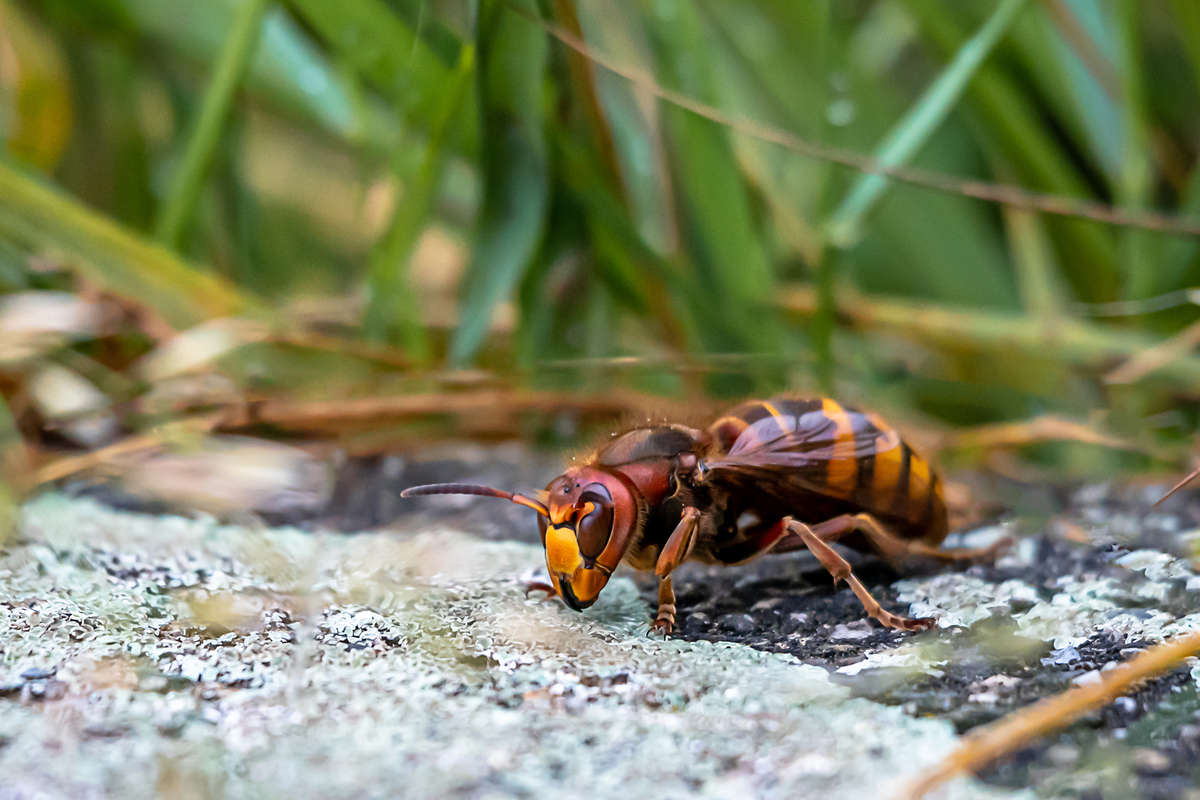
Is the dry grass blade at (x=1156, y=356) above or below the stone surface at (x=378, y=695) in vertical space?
above

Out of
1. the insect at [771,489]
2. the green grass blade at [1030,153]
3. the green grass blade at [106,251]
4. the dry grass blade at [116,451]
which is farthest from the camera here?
the green grass blade at [1030,153]

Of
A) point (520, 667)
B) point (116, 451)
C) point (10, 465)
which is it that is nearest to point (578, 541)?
point (520, 667)

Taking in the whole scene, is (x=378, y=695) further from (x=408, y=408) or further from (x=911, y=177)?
(x=911, y=177)

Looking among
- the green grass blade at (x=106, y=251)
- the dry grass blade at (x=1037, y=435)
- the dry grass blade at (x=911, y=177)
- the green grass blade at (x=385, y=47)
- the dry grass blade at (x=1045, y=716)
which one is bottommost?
the dry grass blade at (x=1037, y=435)

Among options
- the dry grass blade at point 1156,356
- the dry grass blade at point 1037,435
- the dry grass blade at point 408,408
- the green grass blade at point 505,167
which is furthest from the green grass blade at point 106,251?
the dry grass blade at point 1156,356

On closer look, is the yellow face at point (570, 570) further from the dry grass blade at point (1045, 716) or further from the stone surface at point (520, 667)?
the dry grass blade at point (1045, 716)

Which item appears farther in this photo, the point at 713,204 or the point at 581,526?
the point at 713,204

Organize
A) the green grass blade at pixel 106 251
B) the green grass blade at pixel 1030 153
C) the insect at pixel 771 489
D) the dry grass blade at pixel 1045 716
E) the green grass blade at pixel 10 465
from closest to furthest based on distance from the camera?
the dry grass blade at pixel 1045 716 < the insect at pixel 771 489 < the green grass blade at pixel 10 465 < the green grass blade at pixel 106 251 < the green grass blade at pixel 1030 153
